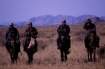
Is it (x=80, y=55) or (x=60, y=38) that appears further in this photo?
(x=80, y=55)

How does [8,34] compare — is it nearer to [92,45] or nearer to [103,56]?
[92,45]

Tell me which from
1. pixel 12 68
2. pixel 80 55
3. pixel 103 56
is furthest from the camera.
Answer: pixel 80 55

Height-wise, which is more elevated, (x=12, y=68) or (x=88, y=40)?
(x=88, y=40)

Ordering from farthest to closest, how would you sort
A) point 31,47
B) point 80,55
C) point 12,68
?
point 80,55
point 31,47
point 12,68

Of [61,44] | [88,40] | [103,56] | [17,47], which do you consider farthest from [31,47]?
[103,56]

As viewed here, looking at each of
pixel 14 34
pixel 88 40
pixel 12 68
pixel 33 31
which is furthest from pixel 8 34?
pixel 88 40

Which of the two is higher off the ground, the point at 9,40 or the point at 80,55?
the point at 9,40

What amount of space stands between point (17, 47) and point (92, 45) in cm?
467

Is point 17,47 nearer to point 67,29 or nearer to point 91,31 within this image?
point 67,29

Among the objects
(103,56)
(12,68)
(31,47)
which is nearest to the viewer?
(12,68)

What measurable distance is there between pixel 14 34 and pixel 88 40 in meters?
4.67

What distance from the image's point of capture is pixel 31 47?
51.0 feet

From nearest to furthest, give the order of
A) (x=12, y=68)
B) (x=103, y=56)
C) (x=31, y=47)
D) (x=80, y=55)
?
1. (x=12, y=68)
2. (x=31, y=47)
3. (x=103, y=56)
4. (x=80, y=55)

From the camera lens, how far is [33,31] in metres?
16.0
